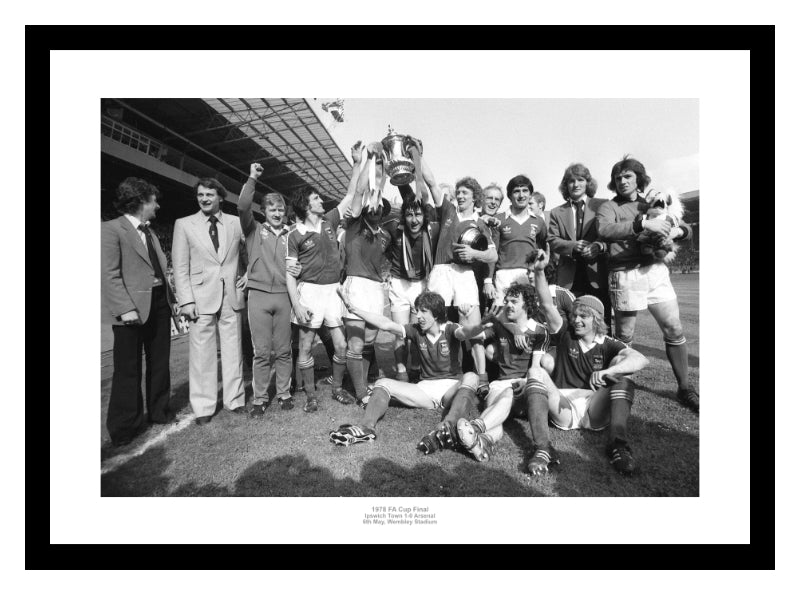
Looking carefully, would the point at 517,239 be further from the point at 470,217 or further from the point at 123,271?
the point at 123,271

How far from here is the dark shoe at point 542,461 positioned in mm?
2104

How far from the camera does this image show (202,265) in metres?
2.84

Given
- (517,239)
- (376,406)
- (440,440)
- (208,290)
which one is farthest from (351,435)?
(517,239)

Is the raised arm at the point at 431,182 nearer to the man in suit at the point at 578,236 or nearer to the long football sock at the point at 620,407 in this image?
the man in suit at the point at 578,236

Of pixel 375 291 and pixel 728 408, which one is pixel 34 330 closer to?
pixel 375 291

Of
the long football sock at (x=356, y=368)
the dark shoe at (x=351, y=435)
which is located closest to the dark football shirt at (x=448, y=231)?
the long football sock at (x=356, y=368)

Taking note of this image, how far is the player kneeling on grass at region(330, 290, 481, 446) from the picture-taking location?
2797 mm

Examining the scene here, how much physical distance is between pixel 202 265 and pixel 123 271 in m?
0.53

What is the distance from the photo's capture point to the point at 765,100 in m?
2.12

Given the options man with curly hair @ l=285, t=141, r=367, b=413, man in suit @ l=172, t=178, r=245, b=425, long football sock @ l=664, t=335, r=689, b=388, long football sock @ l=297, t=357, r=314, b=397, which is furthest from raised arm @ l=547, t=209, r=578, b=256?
man in suit @ l=172, t=178, r=245, b=425

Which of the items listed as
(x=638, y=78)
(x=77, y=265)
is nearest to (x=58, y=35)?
(x=77, y=265)

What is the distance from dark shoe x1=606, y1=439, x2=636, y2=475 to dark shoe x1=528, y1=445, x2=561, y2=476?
332 millimetres

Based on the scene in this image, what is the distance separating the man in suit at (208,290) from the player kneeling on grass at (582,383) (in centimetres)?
257

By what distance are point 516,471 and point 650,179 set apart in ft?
8.94
